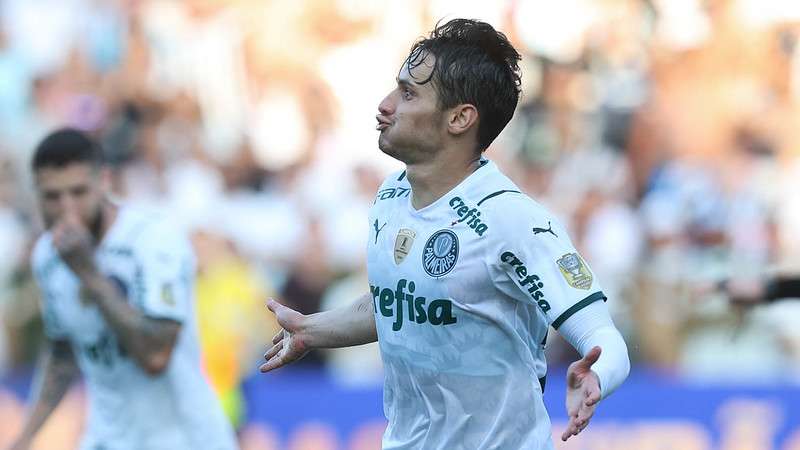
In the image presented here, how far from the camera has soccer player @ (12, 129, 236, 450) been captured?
646 cm

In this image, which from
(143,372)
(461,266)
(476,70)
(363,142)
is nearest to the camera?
(461,266)

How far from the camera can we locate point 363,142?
12477 mm

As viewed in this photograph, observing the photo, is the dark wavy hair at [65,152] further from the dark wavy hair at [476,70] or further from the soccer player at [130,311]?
the dark wavy hair at [476,70]

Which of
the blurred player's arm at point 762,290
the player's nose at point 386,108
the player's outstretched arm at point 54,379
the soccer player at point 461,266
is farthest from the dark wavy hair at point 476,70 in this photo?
the player's outstretched arm at point 54,379

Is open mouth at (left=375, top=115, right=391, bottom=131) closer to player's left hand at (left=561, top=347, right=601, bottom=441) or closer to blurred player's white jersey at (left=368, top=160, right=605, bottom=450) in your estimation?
blurred player's white jersey at (left=368, top=160, right=605, bottom=450)

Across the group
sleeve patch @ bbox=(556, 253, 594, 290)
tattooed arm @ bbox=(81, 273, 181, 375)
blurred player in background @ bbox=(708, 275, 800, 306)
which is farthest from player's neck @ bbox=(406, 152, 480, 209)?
blurred player in background @ bbox=(708, 275, 800, 306)

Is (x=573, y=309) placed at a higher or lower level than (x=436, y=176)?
lower

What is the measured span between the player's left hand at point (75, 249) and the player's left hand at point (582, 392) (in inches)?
113

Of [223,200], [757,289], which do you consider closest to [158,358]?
[757,289]

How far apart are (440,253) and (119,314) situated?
85.5 inches

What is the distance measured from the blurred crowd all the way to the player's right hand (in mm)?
5551

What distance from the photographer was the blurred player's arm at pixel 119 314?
628 centimetres

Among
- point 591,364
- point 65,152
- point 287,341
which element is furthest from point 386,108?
point 65,152

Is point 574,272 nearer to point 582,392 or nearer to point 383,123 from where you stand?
point 582,392
